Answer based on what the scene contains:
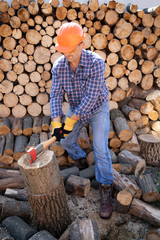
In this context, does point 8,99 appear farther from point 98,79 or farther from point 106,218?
point 106,218

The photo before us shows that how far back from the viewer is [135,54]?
3.74 metres

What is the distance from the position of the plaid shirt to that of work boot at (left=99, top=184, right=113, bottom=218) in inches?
36.8

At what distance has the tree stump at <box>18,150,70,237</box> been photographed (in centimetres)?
A: 188

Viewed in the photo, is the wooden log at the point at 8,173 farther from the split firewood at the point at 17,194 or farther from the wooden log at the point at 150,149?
the wooden log at the point at 150,149

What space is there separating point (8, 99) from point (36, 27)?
52.1 inches

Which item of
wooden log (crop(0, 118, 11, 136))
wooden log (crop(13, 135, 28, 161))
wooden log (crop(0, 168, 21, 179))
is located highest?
wooden log (crop(0, 118, 11, 136))

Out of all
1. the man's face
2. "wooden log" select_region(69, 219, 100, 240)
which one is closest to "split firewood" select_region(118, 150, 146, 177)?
"wooden log" select_region(69, 219, 100, 240)

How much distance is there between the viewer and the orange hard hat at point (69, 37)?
210 centimetres

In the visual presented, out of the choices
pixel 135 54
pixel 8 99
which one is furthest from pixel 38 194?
pixel 135 54

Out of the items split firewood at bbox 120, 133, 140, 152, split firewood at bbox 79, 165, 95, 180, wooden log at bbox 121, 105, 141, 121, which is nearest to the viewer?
split firewood at bbox 79, 165, 95, 180

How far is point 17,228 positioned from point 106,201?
1.09 meters

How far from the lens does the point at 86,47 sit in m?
3.55

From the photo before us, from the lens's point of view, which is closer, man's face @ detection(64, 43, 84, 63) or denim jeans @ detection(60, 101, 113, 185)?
man's face @ detection(64, 43, 84, 63)

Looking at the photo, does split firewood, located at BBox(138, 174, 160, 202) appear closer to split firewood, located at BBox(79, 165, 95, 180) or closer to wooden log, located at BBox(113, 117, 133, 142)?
split firewood, located at BBox(79, 165, 95, 180)
